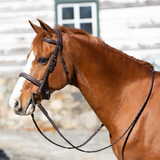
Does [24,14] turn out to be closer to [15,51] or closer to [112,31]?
[15,51]

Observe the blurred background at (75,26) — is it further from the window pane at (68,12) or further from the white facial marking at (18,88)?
the white facial marking at (18,88)

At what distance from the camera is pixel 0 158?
429 cm

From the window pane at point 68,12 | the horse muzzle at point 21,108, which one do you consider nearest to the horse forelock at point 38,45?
the horse muzzle at point 21,108

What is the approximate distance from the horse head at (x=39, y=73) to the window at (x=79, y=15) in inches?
158

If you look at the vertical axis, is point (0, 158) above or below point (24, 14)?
below

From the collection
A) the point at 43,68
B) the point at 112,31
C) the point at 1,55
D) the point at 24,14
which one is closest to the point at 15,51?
the point at 1,55

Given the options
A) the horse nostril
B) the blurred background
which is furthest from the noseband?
the blurred background

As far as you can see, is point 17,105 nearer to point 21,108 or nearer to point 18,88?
point 21,108

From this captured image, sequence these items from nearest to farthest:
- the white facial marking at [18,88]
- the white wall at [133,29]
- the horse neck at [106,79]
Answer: the white facial marking at [18,88], the horse neck at [106,79], the white wall at [133,29]

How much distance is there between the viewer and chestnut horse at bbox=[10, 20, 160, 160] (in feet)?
6.75

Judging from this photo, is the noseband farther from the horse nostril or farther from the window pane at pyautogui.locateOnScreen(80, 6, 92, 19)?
the window pane at pyautogui.locateOnScreen(80, 6, 92, 19)

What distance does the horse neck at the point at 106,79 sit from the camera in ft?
7.09

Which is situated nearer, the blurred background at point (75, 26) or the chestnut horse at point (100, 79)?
the chestnut horse at point (100, 79)

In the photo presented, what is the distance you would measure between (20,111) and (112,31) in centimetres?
440
